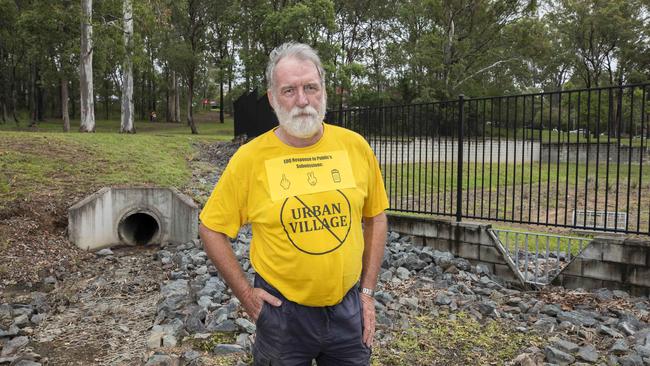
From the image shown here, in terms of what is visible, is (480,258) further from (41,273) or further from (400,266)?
(41,273)

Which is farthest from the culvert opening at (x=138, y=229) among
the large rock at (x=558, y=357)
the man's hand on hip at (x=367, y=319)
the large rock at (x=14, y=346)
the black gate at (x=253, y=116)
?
the man's hand on hip at (x=367, y=319)

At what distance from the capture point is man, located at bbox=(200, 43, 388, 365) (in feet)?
7.15

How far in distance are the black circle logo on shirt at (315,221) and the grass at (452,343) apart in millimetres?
2301

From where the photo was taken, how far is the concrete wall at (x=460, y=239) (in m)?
6.89

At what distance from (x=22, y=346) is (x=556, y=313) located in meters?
5.26

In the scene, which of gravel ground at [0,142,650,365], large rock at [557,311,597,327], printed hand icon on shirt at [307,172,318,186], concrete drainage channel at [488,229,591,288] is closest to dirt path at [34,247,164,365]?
gravel ground at [0,142,650,365]

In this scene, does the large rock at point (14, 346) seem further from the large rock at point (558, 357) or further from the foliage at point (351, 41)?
the foliage at point (351, 41)

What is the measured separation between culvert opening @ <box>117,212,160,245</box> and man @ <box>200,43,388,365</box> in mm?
7014

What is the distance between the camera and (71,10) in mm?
21641

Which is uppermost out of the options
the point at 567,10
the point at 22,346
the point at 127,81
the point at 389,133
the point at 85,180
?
the point at 567,10

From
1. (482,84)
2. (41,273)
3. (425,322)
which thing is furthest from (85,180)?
(482,84)

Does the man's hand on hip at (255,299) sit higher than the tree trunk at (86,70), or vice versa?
the tree trunk at (86,70)

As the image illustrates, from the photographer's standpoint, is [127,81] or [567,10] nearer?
[127,81]

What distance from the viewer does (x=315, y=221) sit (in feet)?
7.13
